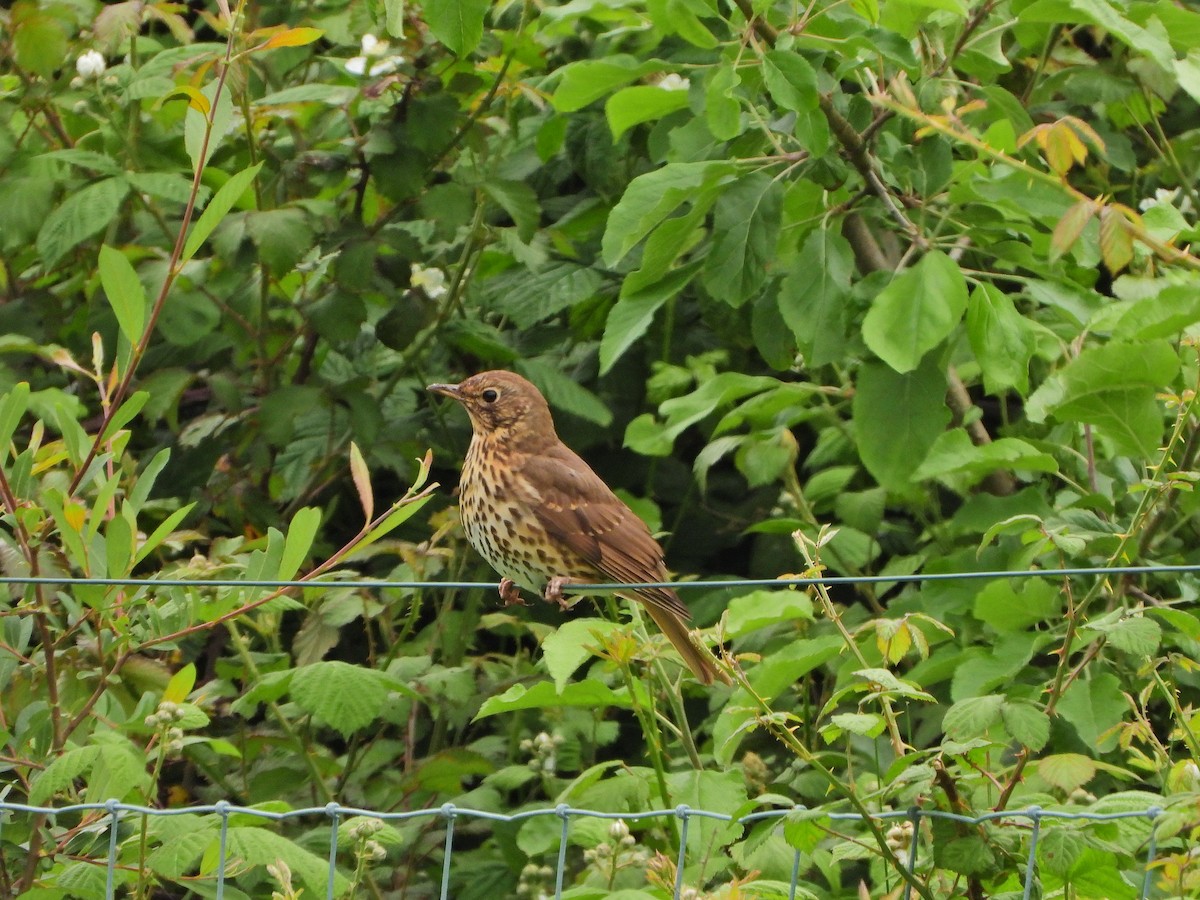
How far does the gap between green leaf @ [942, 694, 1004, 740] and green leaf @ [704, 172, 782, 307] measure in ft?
4.33

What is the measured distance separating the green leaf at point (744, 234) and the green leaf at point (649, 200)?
0.18m

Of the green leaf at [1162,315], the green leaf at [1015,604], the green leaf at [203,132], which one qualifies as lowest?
the green leaf at [1015,604]

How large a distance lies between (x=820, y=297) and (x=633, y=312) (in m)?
0.41

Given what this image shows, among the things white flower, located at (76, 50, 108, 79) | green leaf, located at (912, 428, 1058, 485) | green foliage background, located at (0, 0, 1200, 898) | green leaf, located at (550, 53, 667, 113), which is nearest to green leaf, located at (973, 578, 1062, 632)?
green foliage background, located at (0, 0, 1200, 898)

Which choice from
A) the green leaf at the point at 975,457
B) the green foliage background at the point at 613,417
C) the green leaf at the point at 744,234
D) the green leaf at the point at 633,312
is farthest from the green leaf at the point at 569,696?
the green leaf at the point at 744,234

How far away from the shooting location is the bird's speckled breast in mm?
3635

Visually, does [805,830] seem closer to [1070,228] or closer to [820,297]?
[1070,228]

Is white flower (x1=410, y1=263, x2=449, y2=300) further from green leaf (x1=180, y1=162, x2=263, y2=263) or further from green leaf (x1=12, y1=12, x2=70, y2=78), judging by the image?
green leaf (x1=180, y1=162, x2=263, y2=263)

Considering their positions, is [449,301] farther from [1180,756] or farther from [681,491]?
[1180,756]

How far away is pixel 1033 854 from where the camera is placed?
239 centimetres

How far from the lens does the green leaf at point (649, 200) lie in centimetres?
334

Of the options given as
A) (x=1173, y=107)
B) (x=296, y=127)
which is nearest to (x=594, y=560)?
(x=296, y=127)

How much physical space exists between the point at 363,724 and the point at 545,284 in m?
1.55

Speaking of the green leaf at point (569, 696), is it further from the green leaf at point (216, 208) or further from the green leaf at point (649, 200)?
the green leaf at point (216, 208)
